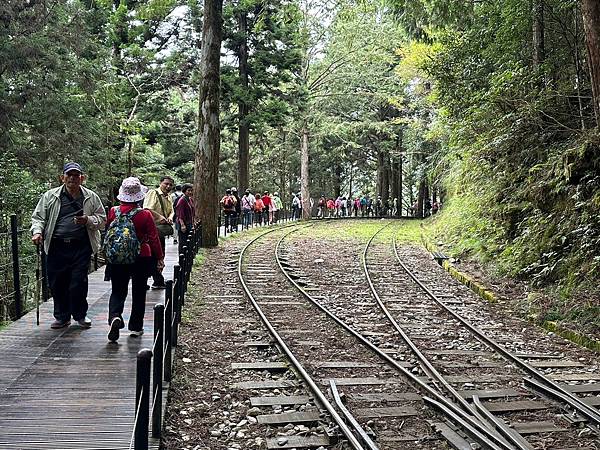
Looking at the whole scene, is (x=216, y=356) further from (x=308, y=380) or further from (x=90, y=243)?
(x=90, y=243)

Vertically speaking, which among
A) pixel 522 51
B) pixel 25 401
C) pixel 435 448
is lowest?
pixel 435 448

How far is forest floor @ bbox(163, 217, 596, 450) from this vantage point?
5.47 meters

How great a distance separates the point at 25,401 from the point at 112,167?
1699 cm

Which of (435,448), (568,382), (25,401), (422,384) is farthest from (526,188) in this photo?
(25,401)

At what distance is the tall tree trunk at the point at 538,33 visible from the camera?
48.2ft

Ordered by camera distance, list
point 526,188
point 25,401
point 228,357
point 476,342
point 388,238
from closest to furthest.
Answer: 1. point 25,401
2. point 228,357
3. point 476,342
4. point 526,188
5. point 388,238

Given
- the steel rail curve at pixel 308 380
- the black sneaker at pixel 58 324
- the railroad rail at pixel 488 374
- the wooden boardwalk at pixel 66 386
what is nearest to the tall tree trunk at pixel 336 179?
the railroad rail at pixel 488 374

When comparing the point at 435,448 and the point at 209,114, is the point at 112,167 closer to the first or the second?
the point at 209,114

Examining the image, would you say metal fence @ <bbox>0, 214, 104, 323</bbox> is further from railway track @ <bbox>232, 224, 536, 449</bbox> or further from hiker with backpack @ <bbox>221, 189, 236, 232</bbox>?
hiker with backpack @ <bbox>221, 189, 236, 232</bbox>

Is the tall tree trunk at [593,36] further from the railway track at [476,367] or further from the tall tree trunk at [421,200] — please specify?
the tall tree trunk at [421,200]

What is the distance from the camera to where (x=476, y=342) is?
345 inches

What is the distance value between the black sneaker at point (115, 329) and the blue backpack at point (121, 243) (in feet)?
2.15

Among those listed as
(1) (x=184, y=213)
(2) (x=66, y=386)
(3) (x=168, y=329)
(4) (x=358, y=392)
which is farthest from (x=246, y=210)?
(2) (x=66, y=386)

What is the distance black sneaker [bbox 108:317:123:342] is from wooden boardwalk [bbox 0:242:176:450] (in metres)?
0.08
